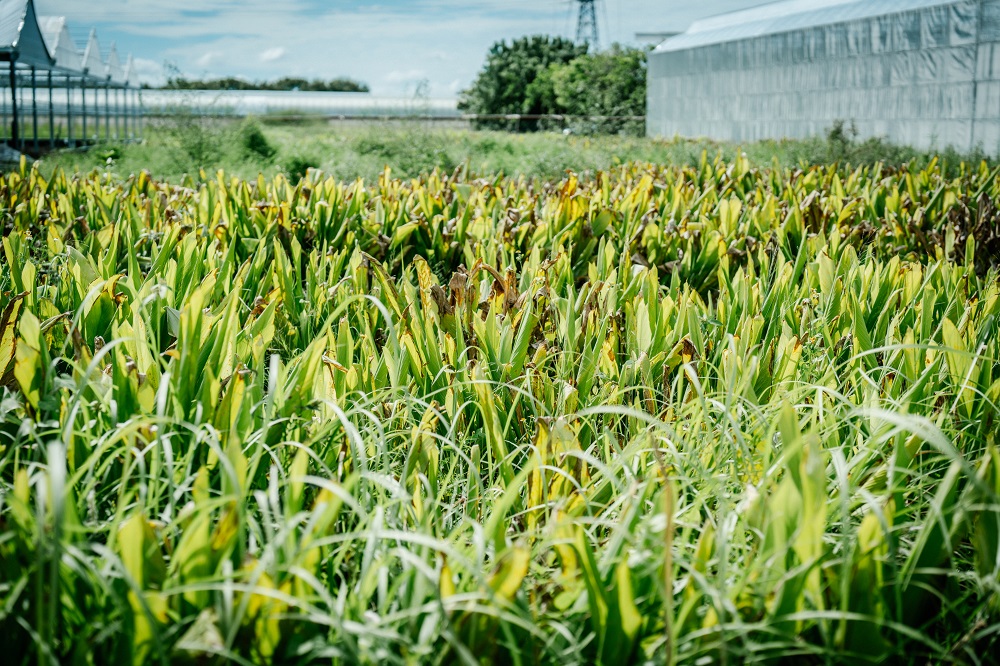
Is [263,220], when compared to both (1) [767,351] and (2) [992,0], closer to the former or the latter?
(1) [767,351]

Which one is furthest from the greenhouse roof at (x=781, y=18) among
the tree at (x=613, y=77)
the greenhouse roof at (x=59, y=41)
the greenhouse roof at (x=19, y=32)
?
the greenhouse roof at (x=59, y=41)

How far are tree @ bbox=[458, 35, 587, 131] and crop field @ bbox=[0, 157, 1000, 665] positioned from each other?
48.0 meters

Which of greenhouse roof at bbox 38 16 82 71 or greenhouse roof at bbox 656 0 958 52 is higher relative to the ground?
greenhouse roof at bbox 656 0 958 52

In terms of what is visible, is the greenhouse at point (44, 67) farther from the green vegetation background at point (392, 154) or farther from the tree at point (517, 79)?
the tree at point (517, 79)

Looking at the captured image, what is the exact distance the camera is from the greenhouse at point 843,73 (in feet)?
47.8

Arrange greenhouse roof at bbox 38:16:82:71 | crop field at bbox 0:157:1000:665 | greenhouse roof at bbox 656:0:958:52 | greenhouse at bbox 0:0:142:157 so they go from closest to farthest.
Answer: crop field at bbox 0:157:1000:665
greenhouse at bbox 0:0:142:157
greenhouse roof at bbox 656:0:958:52
greenhouse roof at bbox 38:16:82:71

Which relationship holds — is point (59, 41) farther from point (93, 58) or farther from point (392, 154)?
point (392, 154)

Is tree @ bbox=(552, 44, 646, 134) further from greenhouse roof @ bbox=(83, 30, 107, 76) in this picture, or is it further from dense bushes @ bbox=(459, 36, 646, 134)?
greenhouse roof @ bbox=(83, 30, 107, 76)

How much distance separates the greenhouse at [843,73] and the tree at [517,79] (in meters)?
22.1

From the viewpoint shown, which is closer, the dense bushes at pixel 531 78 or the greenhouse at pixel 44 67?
the greenhouse at pixel 44 67

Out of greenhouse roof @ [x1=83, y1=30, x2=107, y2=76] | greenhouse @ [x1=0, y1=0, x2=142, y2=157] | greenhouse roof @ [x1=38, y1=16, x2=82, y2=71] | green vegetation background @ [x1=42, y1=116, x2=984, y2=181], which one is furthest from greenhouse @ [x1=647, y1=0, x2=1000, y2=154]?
greenhouse roof @ [x1=83, y1=30, x2=107, y2=76]

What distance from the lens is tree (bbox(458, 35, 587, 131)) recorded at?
50.0 meters

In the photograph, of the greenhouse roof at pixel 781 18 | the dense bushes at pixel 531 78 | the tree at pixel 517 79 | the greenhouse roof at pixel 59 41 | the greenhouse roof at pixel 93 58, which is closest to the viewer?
the greenhouse roof at pixel 781 18

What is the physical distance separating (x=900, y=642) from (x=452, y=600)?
637mm
